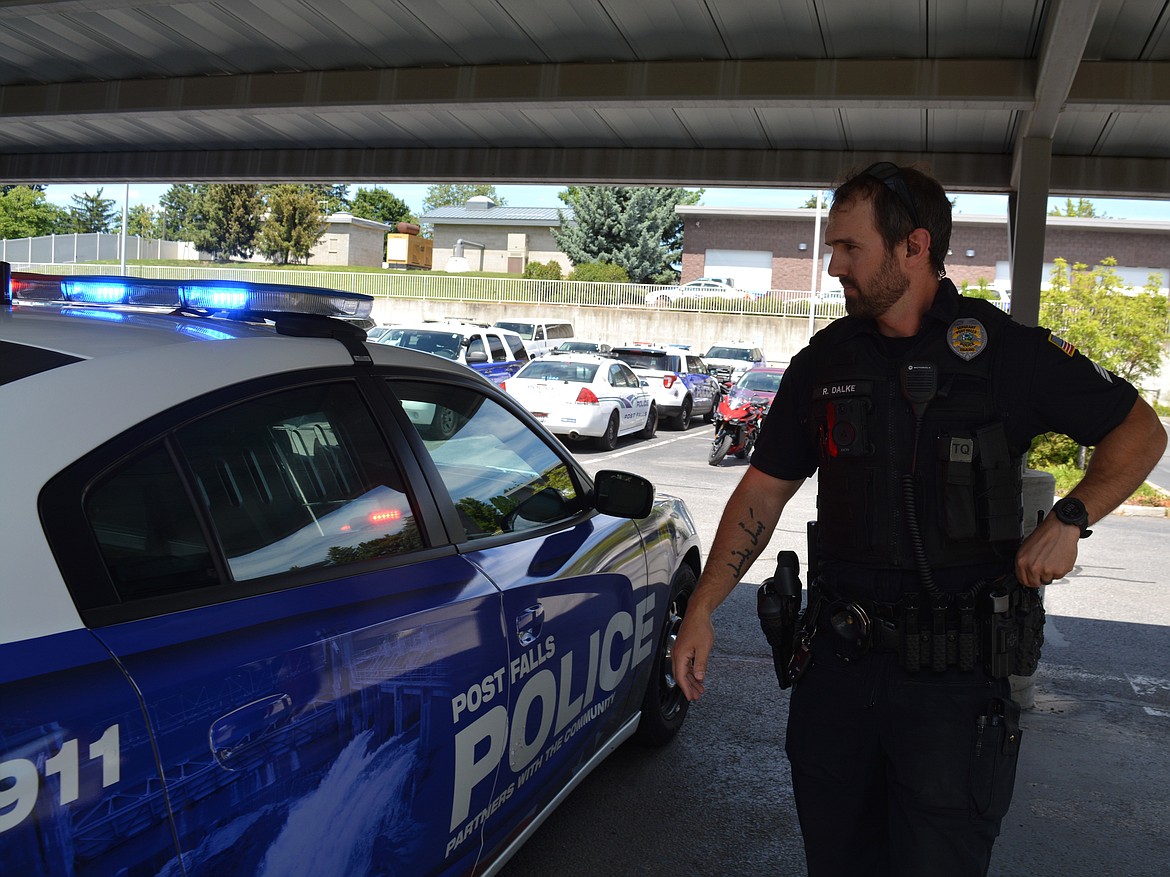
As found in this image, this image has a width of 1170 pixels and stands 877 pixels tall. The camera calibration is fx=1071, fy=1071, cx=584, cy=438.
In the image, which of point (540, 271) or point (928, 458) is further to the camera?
point (540, 271)

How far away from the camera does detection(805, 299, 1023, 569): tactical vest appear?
2.29 meters

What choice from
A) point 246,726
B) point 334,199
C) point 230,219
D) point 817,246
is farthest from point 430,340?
point 334,199

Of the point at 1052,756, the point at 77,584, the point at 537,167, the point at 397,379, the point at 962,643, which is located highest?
the point at 537,167

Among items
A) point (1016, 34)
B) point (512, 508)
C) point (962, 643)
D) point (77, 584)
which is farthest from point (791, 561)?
point (1016, 34)

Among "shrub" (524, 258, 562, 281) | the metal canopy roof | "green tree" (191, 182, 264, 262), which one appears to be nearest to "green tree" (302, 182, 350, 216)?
"green tree" (191, 182, 264, 262)

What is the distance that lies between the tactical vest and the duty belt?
0.28ft

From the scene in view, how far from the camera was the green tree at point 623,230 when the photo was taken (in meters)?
51.0

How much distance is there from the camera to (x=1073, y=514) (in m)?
2.23

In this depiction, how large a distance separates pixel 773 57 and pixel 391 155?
5170 millimetres

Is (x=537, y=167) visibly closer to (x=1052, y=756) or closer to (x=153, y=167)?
(x=153, y=167)

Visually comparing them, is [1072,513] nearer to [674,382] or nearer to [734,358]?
[674,382]

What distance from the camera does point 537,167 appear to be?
11078mm

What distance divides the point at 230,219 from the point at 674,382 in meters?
55.2

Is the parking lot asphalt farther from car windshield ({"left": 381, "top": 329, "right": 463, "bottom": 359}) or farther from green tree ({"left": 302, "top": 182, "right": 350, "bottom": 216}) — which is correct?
green tree ({"left": 302, "top": 182, "right": 350, "bottom": 216})
